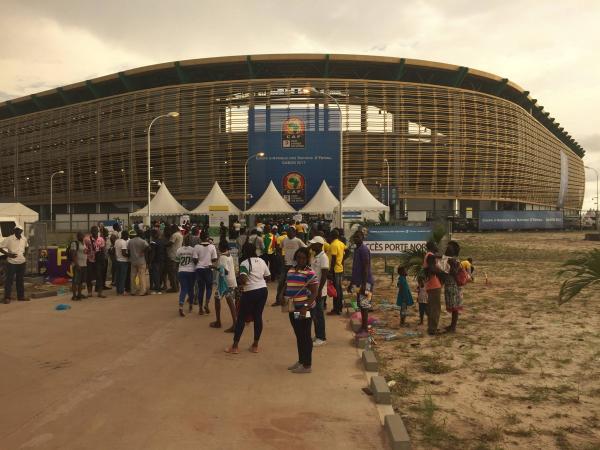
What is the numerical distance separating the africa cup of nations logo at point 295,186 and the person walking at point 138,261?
2121 cm

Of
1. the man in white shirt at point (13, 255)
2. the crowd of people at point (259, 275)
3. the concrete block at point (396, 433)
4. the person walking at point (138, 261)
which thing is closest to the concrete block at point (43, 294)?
the crowd of people at point (259, 275)

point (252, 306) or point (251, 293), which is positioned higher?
point (251, 293)

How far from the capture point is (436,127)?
64.7m

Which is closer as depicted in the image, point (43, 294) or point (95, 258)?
point (95, 258)

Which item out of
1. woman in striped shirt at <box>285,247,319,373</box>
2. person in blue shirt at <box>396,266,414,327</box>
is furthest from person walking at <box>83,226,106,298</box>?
woman in striped shirt at <box>285,247,319,373</box>

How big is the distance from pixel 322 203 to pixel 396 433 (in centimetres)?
2564

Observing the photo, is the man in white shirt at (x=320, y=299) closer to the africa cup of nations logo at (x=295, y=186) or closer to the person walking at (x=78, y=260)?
the person walking at (x=78, y=260)

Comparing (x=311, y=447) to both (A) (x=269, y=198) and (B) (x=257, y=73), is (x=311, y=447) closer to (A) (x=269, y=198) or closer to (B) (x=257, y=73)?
(A) (x=269, y=198)

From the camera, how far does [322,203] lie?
97.3 ft

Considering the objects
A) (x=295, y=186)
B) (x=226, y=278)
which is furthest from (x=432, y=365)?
(x=295, y=186)

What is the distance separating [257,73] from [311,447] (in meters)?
62.3

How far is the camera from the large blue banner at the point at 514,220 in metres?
50.1

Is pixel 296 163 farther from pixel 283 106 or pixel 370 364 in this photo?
pixel 283 106

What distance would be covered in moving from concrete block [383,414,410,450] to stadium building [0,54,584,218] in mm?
55747
